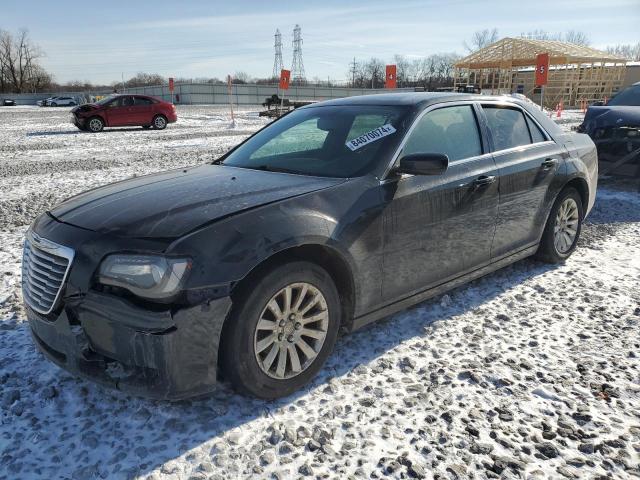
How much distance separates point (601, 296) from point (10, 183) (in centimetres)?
934

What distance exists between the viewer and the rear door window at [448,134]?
3504mm

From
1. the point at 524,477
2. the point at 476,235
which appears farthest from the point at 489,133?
the point at 524,477

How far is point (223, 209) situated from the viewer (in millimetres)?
2695

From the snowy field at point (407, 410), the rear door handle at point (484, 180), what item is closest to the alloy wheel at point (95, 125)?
the snowy field at point (407, 410)

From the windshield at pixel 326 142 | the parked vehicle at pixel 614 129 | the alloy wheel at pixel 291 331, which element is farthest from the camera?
the parked vehicle at pixel 614 129

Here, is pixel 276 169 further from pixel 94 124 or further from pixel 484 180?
pixel 94 124

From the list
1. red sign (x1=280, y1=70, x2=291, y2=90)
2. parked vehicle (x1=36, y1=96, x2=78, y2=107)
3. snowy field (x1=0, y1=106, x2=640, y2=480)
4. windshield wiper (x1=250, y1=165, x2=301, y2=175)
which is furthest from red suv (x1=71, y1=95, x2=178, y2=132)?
parked vehicle (x1=36, y1=96, x2=78, y2=107)

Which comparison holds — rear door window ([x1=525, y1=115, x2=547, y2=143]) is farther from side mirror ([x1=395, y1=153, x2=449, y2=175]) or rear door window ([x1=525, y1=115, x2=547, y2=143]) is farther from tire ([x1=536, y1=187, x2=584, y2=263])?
side mirror ([x1=395, y1=153, x2=449, y2=175])

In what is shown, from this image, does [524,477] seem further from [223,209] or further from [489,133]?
[489,133]

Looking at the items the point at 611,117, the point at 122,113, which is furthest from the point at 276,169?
the point at 122,113

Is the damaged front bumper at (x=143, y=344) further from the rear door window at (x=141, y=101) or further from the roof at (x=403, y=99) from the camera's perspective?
the rear door window at (x=141, y=101)

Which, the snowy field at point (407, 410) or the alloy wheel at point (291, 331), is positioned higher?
the alloy wheel at point (291, 331)

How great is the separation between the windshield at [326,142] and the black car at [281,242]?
15mm

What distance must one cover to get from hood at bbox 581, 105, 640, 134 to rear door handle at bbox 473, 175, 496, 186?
541cm
